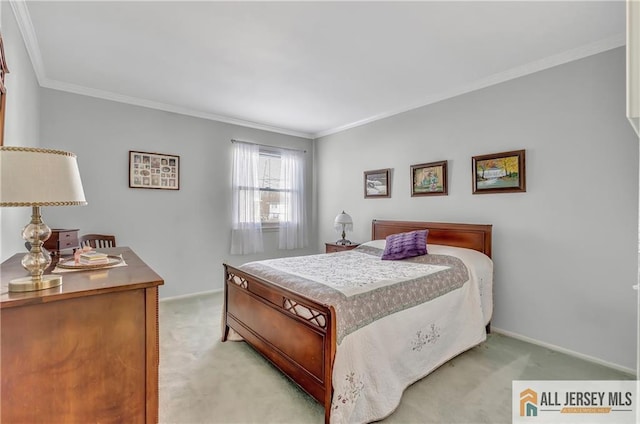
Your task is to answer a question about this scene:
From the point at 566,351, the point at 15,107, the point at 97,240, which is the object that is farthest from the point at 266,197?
the point at 566,351

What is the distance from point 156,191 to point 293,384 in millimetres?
3008

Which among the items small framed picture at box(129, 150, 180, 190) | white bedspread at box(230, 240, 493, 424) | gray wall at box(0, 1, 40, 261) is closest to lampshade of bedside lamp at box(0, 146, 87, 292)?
gray wall at box(0, 1, 40, 261)

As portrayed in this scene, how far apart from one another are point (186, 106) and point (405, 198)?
3130mm

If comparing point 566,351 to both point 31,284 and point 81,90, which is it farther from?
point 81,90

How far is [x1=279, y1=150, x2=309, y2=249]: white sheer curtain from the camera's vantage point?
5.11 meters

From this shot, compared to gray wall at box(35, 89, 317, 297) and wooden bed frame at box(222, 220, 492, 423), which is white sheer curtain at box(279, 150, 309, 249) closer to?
gray wall at box(35, 89, 317, 297)

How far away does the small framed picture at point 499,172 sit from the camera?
9.62 ft

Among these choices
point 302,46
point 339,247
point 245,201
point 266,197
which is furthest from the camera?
point 266,197

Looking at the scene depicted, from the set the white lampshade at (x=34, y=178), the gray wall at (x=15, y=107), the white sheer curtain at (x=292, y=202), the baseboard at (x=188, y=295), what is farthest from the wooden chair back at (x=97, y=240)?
the white lampshade at (x=34, y=178)

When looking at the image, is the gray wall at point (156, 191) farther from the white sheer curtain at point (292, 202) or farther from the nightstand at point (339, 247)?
the nightstand at point (339, 247)

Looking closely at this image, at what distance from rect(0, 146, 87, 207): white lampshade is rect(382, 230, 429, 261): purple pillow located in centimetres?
272

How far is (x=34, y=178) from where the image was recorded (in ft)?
3.46

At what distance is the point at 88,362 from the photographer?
116 centimetres

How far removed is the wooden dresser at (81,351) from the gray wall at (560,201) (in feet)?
10.3
